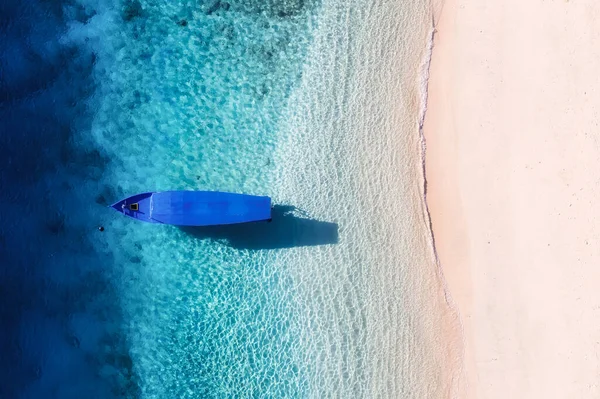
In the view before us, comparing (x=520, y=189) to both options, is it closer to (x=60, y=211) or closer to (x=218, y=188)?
(x=218, y=188)

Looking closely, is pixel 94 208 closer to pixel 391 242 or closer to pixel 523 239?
pixel 391 242

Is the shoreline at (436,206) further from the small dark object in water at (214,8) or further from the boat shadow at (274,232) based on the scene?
the small dark object in water at (214,8)

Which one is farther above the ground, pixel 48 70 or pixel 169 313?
pixel 48 70

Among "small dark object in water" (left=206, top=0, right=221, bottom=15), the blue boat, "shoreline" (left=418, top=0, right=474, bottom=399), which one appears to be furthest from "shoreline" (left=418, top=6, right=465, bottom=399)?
"small dark object in water" (left=206, top=0, right=221, bottom=15)

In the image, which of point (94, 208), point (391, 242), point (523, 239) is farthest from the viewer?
point (94, 208)

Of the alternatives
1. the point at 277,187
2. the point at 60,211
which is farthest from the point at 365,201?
the point at 60,211

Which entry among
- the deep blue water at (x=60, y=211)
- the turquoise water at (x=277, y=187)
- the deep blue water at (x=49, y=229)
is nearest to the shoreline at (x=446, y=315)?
the turquoise water at (x=277, y=187)

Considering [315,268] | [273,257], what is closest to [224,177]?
[273,257]
